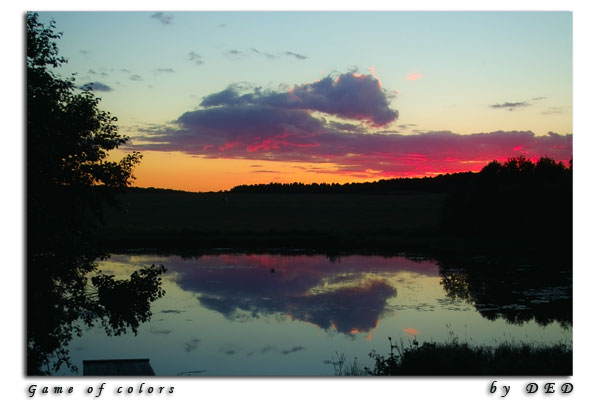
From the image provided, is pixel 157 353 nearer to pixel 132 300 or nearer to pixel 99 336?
pixel 132 300

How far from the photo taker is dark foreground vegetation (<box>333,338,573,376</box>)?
14.0 metres

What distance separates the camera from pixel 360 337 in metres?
20.8

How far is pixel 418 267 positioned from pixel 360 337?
1857 centimetres

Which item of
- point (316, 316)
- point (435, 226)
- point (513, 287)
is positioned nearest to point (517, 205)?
point (435, 226)

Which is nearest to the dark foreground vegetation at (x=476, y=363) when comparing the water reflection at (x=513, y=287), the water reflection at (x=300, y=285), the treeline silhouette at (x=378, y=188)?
the water reflection at (x=300, y=285)

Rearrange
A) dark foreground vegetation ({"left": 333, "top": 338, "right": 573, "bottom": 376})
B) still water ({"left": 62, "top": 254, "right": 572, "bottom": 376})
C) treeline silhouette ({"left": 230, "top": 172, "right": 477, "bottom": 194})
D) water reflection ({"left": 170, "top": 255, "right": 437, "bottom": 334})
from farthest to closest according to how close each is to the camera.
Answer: treeline silhouette ({"left": 230, "top": 172, "right": 477, "bottom": 194}), water reflection ({"left": 170, "top": 255, "right": 437, "bottom": 334}), still water ({"left": 62, "top": 254, "right": 572, "bottom": 376}), dark foreground vegetation ({"left": 333, "top": 338, "right": 573, "bottom": 376})

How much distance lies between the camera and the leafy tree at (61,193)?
14.5 m

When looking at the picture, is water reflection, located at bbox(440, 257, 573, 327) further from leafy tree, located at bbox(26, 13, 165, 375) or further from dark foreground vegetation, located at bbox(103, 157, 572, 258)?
leafy tree, located at bbox(26, 13, 165, 375)

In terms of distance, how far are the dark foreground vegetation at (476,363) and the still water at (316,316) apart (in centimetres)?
216

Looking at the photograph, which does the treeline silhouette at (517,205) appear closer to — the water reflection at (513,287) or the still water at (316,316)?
the water reflection at (513,287)

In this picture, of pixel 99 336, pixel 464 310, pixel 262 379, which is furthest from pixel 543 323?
pixel 99 336

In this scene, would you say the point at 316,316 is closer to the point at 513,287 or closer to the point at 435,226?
the point at 513,287

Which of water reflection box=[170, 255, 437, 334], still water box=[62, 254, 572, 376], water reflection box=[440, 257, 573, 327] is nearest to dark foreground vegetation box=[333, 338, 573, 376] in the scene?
still water box=[62, 254, 572, 376]

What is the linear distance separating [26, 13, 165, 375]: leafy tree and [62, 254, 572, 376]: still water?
240 cm
